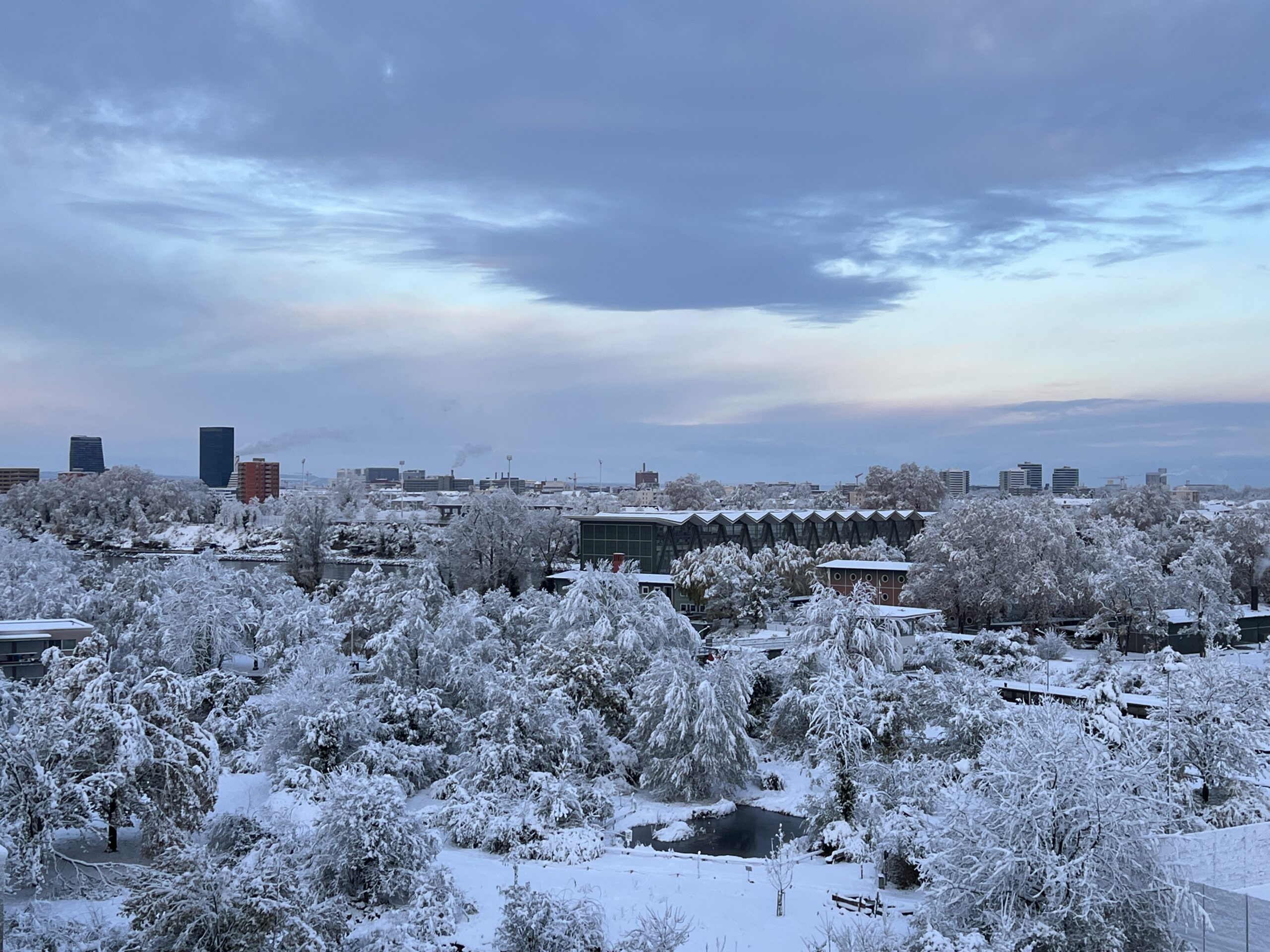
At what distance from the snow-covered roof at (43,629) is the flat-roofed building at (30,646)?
2cm

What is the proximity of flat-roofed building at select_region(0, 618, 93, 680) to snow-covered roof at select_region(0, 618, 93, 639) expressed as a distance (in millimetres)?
15

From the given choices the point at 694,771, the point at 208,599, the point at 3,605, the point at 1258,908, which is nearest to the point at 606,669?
the point at 694,771

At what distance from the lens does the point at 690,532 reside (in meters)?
59.2

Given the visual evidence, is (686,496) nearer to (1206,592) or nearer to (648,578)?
(648,578)

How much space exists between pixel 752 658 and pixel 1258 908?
21.2 m

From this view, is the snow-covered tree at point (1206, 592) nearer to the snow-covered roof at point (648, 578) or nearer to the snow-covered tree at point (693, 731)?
the snow-covered tree at point (693, 731)

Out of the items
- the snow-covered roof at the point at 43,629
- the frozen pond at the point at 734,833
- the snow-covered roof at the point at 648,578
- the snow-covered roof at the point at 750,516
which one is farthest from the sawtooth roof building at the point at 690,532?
the frozen pond at the point at 734,833

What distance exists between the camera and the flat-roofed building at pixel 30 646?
31016 millimetres

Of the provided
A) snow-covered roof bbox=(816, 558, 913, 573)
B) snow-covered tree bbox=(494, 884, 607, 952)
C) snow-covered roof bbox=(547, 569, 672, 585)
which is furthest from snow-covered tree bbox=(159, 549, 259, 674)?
snow-covered roof bbox=(816, 558, 913, 573)

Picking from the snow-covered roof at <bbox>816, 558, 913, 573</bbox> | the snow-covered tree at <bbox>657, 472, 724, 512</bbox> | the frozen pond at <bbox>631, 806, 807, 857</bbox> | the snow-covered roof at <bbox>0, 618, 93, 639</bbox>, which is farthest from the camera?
the snow-covered tree at <bbox>657, 472, 724, 512</bbox>

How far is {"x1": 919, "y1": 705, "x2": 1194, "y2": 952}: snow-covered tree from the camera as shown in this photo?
1433 centimetres

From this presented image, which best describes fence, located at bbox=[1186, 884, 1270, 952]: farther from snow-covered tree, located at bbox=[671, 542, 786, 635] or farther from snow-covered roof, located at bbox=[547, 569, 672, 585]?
snow-covered roof, located at bbox=[547, 569, 672, 585]

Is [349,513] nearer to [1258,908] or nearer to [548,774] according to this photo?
[548,774]

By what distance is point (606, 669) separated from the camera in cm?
3241
